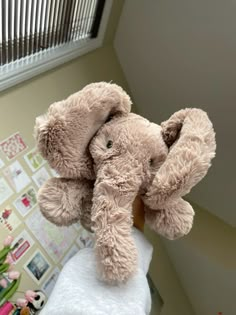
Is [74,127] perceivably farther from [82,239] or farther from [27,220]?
[82,239]

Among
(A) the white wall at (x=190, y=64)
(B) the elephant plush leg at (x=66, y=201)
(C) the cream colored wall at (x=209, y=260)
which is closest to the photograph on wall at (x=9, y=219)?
(B) the elephant plush leg at (x=66, y=201)

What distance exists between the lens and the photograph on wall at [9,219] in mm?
1164

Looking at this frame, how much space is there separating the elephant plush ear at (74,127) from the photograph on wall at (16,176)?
563 mm

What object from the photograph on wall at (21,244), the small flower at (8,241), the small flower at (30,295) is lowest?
the small flower at (30,295)

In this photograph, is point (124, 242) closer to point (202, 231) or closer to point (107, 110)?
point (107, 110)

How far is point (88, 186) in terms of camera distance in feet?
Result: 2.43

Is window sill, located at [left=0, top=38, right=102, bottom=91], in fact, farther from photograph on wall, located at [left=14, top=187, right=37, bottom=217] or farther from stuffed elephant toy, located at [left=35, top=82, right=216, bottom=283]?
stuffed elephant toy, located at [left=35, top=82, right=216, bottom=283]

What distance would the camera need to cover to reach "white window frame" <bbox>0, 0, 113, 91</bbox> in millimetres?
1246

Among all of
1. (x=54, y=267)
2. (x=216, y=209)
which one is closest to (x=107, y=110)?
(x=54, y=267)

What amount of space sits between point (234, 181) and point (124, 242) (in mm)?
1558

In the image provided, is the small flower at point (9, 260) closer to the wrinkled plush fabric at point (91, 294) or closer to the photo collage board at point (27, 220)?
the photo collage board at point (27, 220)

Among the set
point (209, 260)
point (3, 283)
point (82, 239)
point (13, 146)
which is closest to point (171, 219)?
point (3, 283)

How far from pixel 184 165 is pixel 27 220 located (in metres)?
0.75

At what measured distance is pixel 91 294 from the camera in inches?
24.0
